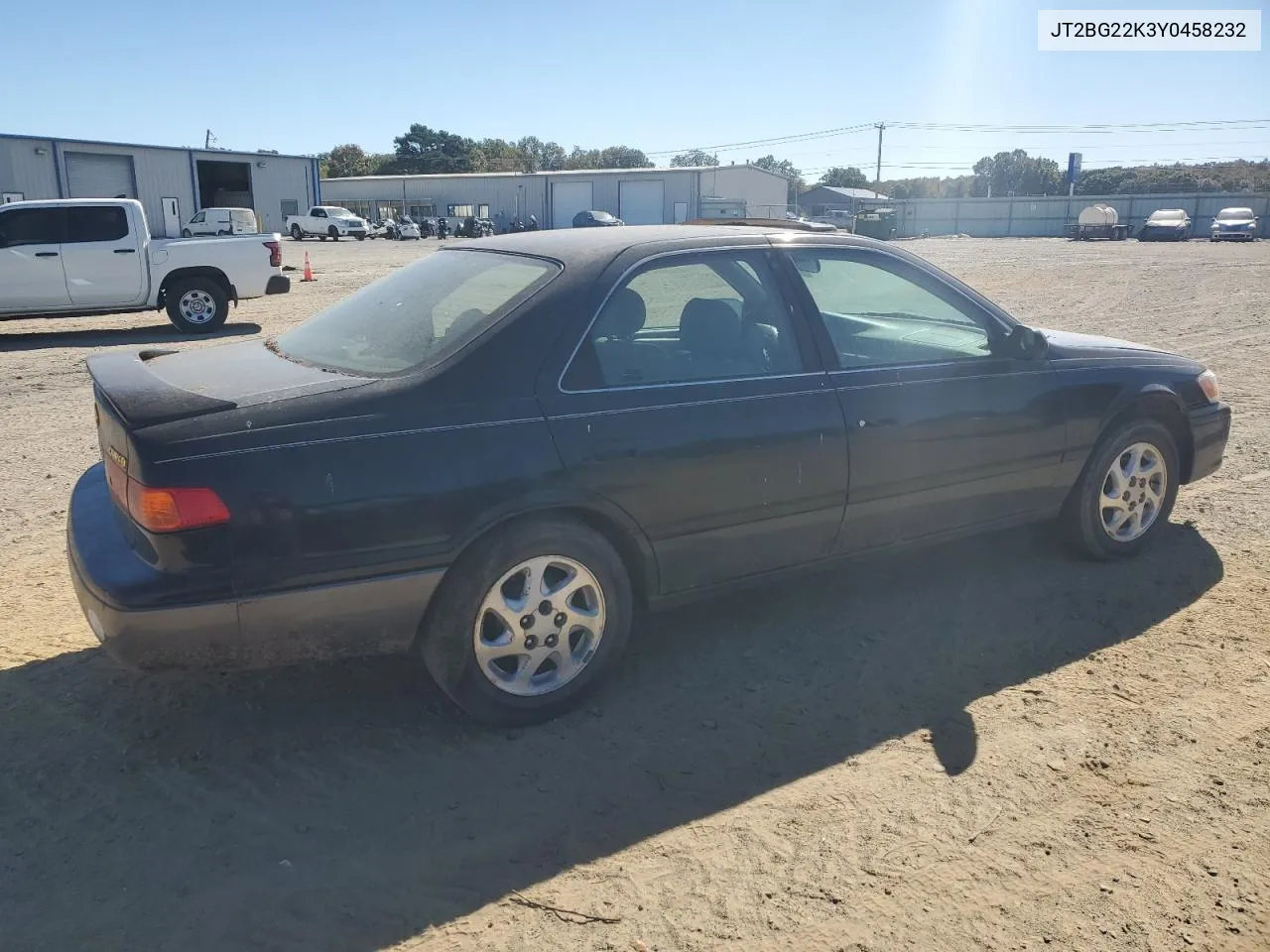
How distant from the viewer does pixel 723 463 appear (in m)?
3.62

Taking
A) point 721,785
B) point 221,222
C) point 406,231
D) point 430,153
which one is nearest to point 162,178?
point 221,222

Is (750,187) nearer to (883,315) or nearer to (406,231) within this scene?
(406,231)

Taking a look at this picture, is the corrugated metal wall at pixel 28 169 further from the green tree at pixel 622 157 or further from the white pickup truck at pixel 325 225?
the green tree at pixel 622 157

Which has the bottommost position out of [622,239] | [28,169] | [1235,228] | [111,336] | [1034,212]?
[111,336]

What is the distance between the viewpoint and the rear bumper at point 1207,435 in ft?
16.5

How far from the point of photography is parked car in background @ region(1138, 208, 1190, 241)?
5331 cm

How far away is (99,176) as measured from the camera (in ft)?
151

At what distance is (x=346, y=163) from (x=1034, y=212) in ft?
246

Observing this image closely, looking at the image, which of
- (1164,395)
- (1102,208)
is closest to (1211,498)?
(1164,395)

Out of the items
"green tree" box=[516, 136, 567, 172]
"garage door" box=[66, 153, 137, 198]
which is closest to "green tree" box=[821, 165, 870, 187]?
"green tree" box=[516, 136, 567, 172]

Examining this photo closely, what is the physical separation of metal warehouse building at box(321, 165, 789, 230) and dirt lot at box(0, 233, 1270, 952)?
Result: 51.9 metres

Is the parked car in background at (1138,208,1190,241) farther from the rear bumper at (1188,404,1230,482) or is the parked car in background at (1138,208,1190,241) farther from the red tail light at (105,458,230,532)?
the red tail light at (105,458,230,532)

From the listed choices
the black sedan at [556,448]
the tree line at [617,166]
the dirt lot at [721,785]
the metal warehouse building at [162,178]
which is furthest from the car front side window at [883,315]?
the tree line at [617,166]

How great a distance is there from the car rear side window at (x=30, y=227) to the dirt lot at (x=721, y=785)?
10.1 metres
